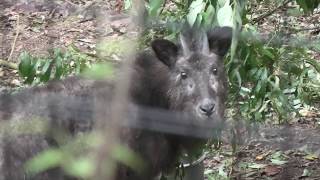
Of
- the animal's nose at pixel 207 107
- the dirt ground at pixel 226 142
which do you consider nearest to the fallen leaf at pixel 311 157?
the dirt ground at pixel 226 142

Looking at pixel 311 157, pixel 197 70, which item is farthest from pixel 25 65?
pixel 311 157

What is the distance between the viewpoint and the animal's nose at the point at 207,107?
3364 mm

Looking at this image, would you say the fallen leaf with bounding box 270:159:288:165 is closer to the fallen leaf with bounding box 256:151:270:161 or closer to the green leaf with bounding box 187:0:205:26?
the fallen leaf with bounding box 256:151:270:161

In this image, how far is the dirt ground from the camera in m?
3.23

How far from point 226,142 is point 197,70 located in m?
0.62

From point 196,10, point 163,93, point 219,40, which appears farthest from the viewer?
point 163,93

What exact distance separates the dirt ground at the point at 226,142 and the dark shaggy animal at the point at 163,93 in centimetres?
25

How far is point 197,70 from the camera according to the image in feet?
11.6

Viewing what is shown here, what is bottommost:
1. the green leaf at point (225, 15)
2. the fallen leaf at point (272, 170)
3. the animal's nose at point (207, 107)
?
the fallen leaf at point (272, 170)

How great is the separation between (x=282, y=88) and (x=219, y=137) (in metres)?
0.52

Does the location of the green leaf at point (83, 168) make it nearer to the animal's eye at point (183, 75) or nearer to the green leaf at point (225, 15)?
the green leaf at point (225, 15)

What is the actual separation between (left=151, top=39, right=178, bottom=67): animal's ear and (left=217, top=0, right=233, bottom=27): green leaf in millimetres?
962

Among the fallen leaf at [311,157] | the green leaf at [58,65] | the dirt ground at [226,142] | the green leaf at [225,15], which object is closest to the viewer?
the green leaf at [225,15]

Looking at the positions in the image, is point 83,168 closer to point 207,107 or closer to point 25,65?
point 207,107
